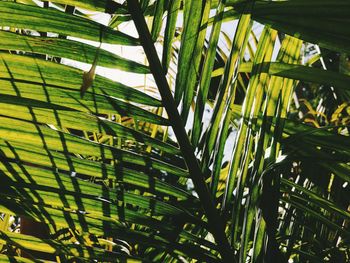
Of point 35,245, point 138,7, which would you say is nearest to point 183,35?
point 138,7

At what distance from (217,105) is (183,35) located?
11 cm

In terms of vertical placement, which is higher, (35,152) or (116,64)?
(116,64)

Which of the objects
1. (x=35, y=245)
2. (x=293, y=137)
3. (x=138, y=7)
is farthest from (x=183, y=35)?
(x=35, y=245)

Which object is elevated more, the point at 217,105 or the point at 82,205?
the point at 217,105

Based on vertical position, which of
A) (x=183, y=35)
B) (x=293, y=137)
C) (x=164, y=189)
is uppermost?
(x=183, y=35)

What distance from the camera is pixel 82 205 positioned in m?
0.67

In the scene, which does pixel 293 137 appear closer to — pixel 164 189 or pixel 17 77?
pixel 164 189

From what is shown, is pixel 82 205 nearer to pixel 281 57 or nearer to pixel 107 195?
pixel 107 195

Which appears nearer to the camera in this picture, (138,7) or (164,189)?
(138,7)

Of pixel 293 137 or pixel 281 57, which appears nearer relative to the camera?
pixel 293 137

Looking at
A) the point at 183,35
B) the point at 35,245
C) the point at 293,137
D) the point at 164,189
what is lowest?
the point at 35,245

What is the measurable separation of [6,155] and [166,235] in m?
0.26

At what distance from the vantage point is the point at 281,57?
2.34 ft

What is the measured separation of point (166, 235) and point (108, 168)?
14 cm
